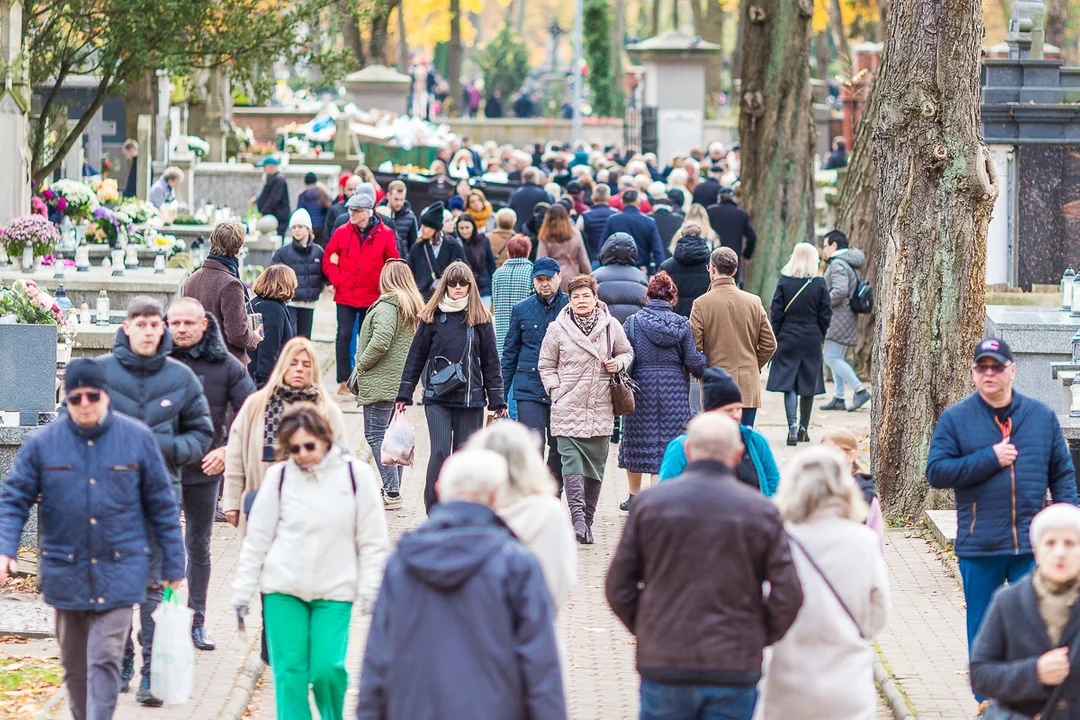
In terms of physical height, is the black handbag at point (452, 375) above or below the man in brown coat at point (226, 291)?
below

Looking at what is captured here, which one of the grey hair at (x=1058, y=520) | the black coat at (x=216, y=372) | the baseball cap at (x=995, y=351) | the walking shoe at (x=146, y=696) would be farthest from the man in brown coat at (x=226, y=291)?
the grey hair at (x=1058, y=520)

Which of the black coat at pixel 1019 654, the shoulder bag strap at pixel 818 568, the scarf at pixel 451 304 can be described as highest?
the scarf at pixel 451 304

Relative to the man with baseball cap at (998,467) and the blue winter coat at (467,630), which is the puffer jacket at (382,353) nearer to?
the man with baseball cap at (998,467)

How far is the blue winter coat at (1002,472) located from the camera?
7605 millimetres

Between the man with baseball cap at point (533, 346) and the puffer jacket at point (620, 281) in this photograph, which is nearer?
the man with baseball cap at point (533, 346)

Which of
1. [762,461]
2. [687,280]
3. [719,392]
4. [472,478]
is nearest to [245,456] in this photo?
[719,392]

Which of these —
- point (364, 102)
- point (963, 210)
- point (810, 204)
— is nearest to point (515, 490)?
point (963, 210)

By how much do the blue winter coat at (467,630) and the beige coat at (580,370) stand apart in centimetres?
604

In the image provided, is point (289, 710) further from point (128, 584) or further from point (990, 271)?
point (990, 271)

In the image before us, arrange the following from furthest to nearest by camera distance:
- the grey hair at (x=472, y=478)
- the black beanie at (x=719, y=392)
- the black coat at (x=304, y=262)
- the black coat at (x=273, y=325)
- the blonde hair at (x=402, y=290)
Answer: the black coat at (x=304, y=262), the black coat at (x=273, y=325), the blonde hair at (x=402, y=290), the black beanie at (x=719, y=392), the grey hair at (x=472, y=478)

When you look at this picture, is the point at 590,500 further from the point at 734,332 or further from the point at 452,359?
the point at 734,332

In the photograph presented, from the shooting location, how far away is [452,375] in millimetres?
10977

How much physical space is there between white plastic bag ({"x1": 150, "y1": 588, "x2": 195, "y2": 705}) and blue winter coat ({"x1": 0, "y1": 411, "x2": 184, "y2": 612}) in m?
0.20

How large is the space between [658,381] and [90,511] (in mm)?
5238
